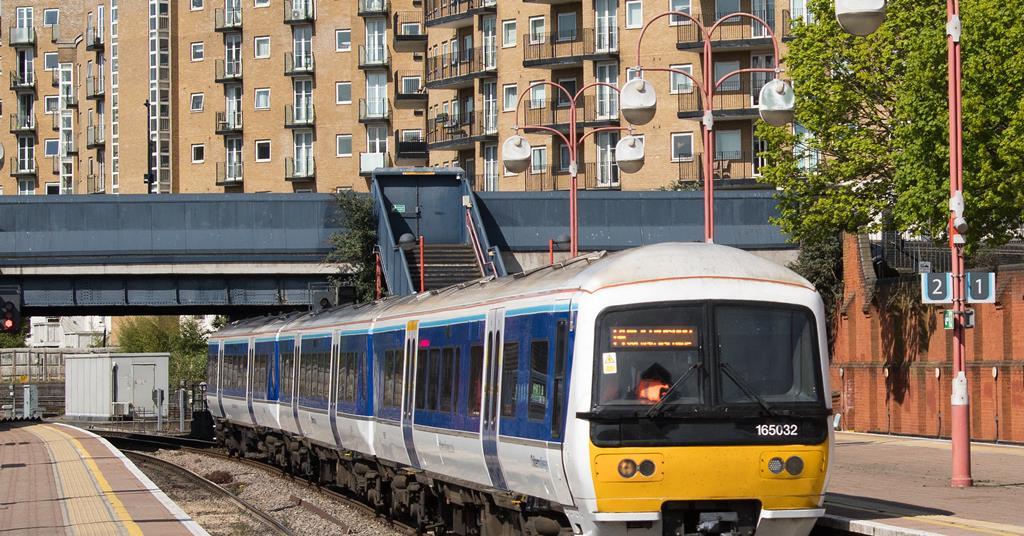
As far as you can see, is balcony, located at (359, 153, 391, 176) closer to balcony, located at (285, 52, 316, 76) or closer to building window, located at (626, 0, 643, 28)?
balcony, located at (285, 52, 316, 76)

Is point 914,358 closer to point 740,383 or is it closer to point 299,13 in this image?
point 740,383

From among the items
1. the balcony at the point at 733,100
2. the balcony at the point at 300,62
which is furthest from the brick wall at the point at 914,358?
the balcony at the point at 300,62

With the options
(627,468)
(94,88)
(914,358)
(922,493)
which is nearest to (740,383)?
(627,468)

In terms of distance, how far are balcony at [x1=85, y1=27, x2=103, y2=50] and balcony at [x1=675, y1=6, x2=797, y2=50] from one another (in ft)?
177

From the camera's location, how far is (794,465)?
1459 cm

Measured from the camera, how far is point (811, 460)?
14.7 meters

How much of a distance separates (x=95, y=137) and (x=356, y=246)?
227 feet

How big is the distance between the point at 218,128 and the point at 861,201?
219 ft

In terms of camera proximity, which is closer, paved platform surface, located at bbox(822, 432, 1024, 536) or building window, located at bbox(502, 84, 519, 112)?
paved platform surface, located at bbox(822, 432, 1024, 536)

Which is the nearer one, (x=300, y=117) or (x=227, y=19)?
(x=300, y=117)

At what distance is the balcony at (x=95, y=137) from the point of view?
116875mm

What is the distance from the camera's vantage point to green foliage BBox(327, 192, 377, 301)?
53.2m

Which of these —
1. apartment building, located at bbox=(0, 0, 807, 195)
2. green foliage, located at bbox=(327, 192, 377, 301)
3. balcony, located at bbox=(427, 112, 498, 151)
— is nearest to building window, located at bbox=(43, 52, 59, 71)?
apartment building, located at bbox=(0, 0, 807, 195)

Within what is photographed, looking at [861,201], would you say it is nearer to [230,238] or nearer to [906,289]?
[906,289]
